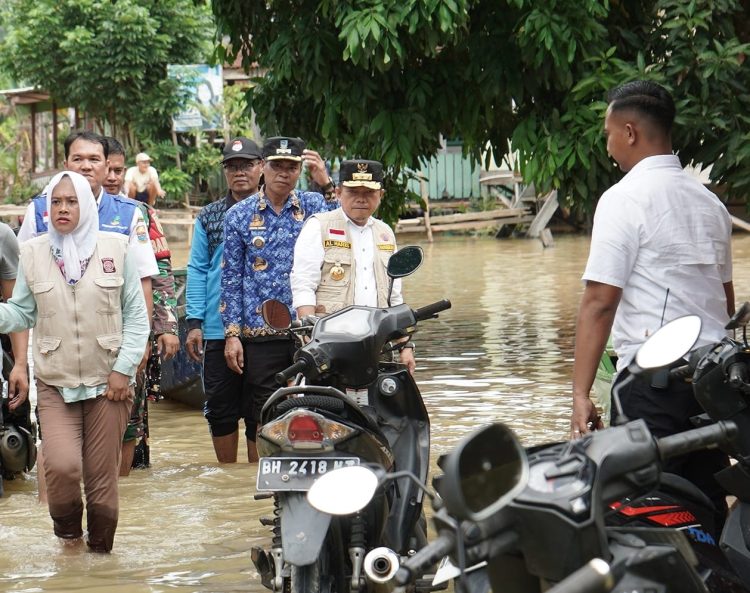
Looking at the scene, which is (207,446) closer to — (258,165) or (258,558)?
(258,165)

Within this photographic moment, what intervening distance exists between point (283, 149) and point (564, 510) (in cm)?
455

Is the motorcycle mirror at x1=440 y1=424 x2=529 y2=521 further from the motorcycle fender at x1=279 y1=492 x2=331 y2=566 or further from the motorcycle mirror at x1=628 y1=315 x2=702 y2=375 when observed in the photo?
the motorcycle fender at x1=279 y1=492 x2=331 y2=566

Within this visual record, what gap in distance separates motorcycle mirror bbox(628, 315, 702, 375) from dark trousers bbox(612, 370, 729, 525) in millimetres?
1324

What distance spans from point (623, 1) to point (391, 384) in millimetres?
5365

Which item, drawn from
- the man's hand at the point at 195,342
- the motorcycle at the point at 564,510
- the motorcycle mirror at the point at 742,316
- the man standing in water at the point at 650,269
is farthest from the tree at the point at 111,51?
the motorcycle at the point at 564,510

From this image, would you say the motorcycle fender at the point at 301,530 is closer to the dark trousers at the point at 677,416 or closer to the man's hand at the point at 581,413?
the man's hand at the point at 581,413

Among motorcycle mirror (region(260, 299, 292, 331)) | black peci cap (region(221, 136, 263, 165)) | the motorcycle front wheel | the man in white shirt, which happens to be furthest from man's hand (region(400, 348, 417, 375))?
the man in white shirt

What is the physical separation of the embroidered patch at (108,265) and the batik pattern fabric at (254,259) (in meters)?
1.40

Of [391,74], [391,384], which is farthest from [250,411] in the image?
[391,74]

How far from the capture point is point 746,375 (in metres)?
3.61

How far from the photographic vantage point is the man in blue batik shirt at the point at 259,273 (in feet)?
22.8

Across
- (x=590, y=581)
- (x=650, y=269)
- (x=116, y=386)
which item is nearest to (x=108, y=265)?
(x=116, y=386)

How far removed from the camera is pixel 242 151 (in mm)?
7355

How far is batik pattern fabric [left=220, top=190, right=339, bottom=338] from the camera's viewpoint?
6.96 meters
